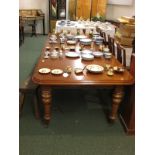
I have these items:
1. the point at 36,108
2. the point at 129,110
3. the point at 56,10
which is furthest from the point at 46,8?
the point at 129,110

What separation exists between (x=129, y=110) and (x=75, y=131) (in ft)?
1.92

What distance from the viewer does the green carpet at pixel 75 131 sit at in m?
1.98

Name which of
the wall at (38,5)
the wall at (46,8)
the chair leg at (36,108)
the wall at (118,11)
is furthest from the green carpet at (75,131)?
the wall at (38,5)

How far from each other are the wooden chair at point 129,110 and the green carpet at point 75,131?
0.22 feet

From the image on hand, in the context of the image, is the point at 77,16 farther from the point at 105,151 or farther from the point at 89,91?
the point at 105,151

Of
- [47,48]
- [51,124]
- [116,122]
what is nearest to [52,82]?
[51,124]

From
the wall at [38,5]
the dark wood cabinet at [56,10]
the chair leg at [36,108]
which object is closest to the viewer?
the chair leg at [36,108]

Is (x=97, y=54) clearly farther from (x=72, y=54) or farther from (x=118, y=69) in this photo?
(x=118, y=69)

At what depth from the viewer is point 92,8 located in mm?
6605

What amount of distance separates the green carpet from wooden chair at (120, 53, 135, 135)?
0.22ft

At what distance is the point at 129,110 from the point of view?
2.21 m

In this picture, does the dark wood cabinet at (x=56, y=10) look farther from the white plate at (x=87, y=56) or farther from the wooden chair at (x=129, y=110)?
the wooden chair at (x=129, y=110)

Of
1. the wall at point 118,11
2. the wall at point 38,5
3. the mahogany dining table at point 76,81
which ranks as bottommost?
the mahogany dining table at point 76,81

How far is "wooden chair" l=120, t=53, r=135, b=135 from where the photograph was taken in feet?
6.97
